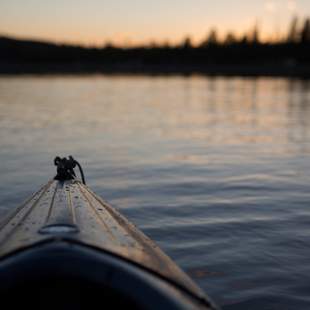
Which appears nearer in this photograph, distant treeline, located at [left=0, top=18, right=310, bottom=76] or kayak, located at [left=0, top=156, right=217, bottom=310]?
kayak, located at [left=0, top=156, right=217, bottom=310]

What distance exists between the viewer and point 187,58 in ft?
560

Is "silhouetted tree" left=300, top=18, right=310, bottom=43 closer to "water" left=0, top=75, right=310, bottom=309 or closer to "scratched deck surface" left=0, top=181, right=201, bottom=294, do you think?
"water" left=0, top=75, right=310, bottom=309

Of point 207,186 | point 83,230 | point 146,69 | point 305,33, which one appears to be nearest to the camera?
point 83,230

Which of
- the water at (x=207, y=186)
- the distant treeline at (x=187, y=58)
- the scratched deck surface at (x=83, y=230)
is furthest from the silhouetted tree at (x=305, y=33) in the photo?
the scratched deck surface at (x=83, y=230)

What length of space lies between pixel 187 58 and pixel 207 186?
164782 millimetres

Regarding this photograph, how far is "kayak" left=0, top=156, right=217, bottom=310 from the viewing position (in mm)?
2717

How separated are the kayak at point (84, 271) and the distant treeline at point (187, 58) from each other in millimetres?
136025

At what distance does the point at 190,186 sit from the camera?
10.4 metres

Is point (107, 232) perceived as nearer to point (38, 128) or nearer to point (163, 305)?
point (163, 305)

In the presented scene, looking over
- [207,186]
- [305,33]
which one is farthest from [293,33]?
[207,186]

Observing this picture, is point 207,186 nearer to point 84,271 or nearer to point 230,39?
point 84,271

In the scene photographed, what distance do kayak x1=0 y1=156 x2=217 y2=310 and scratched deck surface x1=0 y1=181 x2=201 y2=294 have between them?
0.01 metres

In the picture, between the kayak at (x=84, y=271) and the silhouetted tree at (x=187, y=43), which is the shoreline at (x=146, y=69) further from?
the kayak at (x=84, y=271)

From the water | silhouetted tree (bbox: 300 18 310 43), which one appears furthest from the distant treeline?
the water
